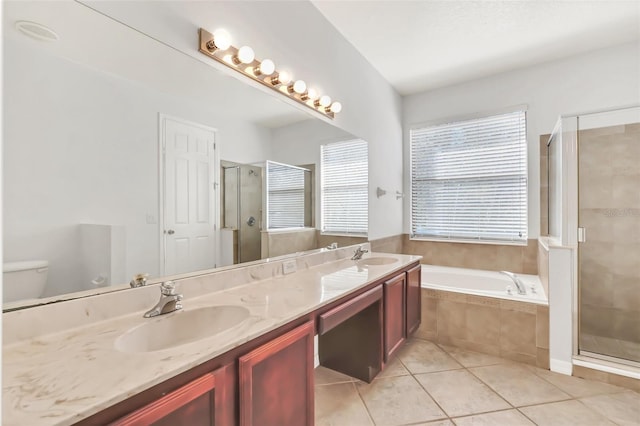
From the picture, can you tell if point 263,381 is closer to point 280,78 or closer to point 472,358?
point 280,78

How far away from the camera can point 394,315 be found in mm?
2182

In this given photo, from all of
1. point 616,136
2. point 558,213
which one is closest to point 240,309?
point 558,213

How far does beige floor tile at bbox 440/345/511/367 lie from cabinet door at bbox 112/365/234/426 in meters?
2.13

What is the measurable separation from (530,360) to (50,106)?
3288 mm

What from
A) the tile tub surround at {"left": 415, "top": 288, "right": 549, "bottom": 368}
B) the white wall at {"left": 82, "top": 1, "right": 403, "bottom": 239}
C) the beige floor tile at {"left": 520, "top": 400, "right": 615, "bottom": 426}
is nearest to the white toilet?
the white wall at {"left": 82, "top": 1, "right": 403, "bottom": 239}

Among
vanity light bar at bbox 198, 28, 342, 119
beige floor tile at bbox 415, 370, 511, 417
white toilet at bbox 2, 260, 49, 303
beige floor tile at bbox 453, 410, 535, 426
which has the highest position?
vanity light bar at bbox 198, 28, 342, 119

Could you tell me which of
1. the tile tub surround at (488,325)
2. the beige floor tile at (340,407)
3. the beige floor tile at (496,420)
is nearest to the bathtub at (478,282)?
the tile tub surround at (488,325)

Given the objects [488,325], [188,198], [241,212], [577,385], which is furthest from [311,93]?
[577,385]

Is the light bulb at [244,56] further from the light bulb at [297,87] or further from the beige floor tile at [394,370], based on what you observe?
the beige floor tile at [394,370]

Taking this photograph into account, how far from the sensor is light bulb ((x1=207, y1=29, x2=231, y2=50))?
152 centimetres

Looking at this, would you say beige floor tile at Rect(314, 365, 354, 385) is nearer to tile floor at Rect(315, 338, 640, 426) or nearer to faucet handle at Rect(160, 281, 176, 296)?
tile floor at Rect(315, 338, 640, 426)

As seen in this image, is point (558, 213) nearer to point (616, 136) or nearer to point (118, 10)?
point (616, 136)

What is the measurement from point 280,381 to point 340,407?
0.97m

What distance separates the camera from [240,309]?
132 centimetres
